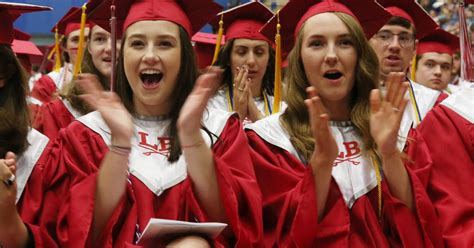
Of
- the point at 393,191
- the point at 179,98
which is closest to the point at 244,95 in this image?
the point at 179,98

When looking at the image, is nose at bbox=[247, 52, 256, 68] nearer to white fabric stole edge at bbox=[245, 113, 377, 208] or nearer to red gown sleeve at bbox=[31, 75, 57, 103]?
white fabric stole edge at bbox=[245, 113, 377, 208]

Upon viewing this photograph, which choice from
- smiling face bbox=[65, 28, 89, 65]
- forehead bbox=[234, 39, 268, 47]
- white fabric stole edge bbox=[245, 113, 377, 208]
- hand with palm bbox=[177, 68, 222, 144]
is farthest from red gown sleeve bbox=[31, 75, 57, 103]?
hand with palm bbox=[177, 68, 222, 144]

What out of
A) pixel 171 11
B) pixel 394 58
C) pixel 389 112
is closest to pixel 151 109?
pixel 171 11

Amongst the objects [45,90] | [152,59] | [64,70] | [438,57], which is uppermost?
[152,59]

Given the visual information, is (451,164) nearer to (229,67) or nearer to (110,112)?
(110,112)

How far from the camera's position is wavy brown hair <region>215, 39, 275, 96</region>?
531 centimetres

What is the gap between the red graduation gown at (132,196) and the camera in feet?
10.1

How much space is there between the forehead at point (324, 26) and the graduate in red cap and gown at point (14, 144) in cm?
118

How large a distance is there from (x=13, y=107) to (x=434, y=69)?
12.8ft

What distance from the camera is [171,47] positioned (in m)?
3.39

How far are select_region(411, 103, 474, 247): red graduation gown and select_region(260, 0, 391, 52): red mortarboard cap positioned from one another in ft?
1.76

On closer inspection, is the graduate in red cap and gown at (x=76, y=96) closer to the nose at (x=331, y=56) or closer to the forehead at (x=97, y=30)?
the forehead at (x=97, y=30)

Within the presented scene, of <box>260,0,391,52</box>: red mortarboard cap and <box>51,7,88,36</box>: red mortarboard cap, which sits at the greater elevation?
<box>260,0,391,52</box>: red mortarboard cap

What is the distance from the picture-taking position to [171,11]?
3.46 metres
